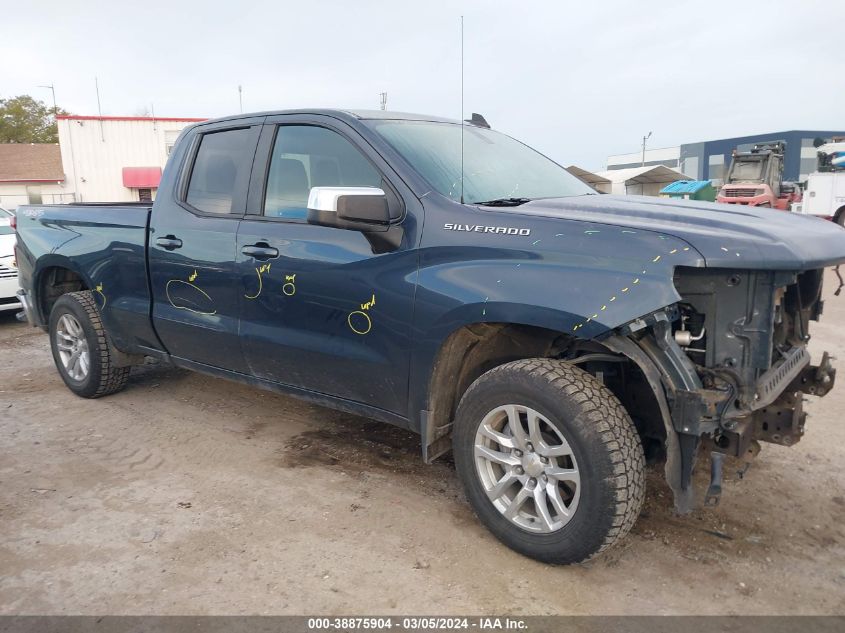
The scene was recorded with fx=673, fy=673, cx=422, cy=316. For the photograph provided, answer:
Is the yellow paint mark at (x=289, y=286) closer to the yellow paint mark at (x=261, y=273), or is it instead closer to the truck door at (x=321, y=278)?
the truck door at (x=321, y=278)

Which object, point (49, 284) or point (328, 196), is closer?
point (328, 196)

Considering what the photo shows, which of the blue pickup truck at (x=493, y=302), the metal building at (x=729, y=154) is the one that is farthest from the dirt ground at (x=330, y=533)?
the metal building at (x=729, y=154)

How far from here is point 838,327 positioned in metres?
7.27

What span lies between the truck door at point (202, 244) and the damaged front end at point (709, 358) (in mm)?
2242

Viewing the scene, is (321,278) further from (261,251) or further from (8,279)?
(8,279)

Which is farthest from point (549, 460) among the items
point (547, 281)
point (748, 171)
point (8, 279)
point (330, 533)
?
point (748, 171)

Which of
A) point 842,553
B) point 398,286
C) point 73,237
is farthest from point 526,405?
point 73,237

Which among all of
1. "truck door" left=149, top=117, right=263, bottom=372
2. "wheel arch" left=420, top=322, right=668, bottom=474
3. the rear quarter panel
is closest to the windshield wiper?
"wheel arch" left=420, top=322, right=668, bottom=474

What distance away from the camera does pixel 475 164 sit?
3574 millimetres

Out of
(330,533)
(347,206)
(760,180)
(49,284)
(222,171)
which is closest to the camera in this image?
(347,206)

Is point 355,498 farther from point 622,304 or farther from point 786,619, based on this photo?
point 786,619

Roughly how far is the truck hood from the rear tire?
133 inches

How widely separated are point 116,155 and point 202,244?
3232 centimetres

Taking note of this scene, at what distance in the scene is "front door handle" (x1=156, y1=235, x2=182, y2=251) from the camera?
409 cm
